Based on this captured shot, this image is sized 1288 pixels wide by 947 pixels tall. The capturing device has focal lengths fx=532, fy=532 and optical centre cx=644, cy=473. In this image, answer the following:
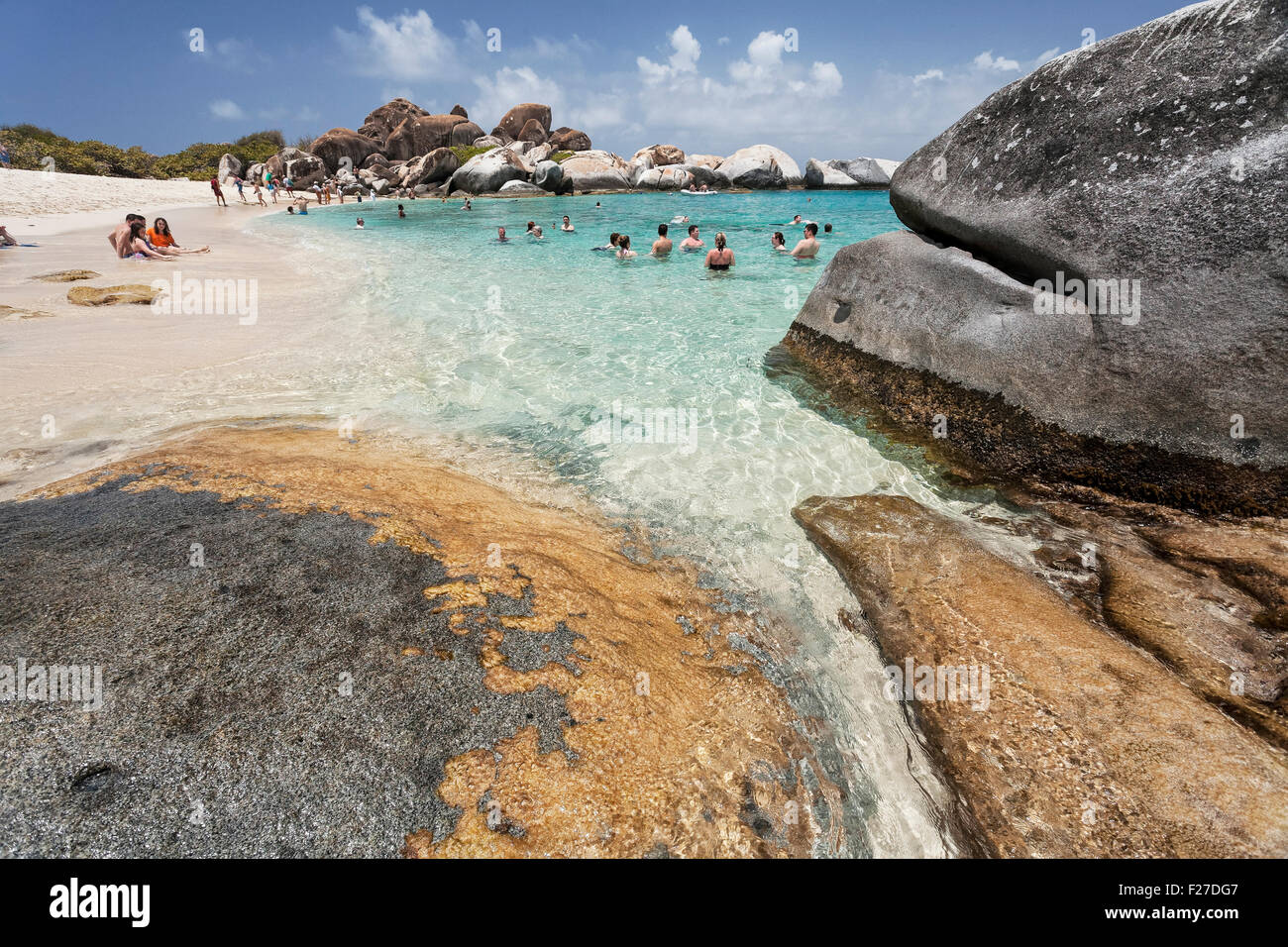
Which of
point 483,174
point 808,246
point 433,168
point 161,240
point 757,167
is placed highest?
point 757,167

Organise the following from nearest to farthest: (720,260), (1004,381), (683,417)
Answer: (1004,381)
(683,417)
(720,260)

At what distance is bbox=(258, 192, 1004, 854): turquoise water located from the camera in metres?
3.41

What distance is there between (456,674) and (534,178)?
58642 mm

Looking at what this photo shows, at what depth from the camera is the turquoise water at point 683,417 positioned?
341 centimetres

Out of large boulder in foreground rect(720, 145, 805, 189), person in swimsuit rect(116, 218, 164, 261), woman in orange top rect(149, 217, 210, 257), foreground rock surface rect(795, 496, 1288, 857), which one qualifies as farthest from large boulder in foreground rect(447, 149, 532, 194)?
foreground rock surface rect(795, 496, 1288, 857)

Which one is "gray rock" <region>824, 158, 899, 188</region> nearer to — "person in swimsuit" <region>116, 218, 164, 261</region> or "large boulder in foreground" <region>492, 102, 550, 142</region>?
"large boulder in foreground" <region>492, 102, 550, 142</region>

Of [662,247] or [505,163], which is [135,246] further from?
[505,163]

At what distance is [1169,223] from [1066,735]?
4.65 metres

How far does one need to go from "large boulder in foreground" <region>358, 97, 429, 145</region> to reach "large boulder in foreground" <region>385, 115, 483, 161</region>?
3.15 metres

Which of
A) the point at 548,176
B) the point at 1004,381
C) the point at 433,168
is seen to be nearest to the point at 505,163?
the point at 548,176

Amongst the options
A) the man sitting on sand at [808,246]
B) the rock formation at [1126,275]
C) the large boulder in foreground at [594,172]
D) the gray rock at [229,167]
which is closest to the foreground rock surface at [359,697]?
the rock formation at [1126,275]

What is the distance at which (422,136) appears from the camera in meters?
60.4
